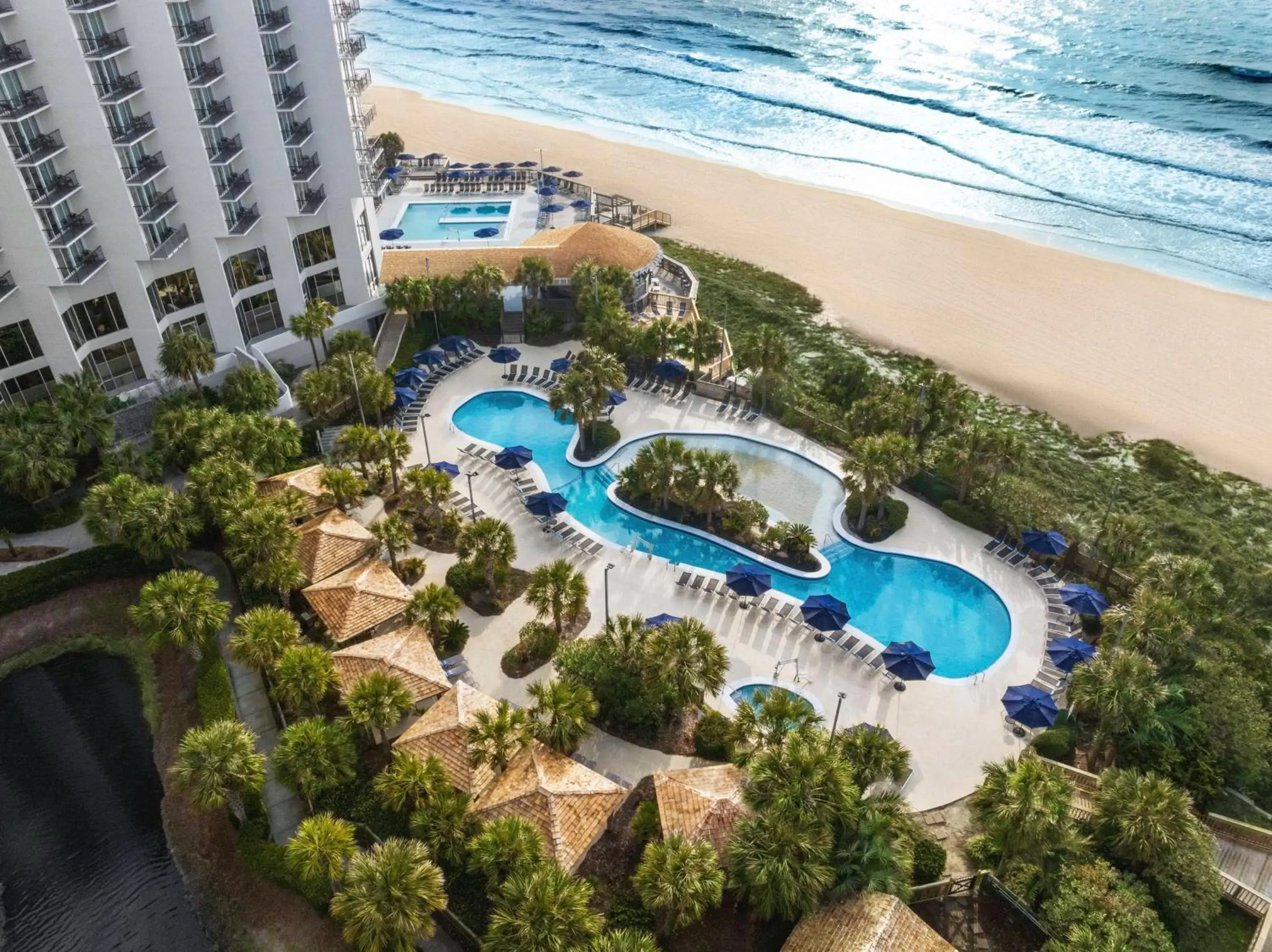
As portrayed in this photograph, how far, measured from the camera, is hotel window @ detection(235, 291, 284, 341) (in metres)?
51.8

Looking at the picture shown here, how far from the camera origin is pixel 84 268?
4262cm

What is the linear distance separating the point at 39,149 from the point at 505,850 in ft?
124

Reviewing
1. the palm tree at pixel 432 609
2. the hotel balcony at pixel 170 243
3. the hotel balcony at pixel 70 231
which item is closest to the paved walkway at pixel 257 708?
the palm tree at pixel 432 609

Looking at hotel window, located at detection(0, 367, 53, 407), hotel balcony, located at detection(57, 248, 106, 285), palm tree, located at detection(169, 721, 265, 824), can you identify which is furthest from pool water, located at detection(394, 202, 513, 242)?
palm tree, located at detection(169, 721, 265, 824)

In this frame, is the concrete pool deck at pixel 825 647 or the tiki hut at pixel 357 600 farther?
the tiki hut at pixel 357 600

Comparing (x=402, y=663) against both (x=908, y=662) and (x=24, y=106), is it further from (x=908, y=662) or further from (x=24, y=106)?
(x=24, y=106)

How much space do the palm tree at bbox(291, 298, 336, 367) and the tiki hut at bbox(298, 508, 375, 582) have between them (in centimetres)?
1585

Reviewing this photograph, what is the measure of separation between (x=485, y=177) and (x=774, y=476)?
51.7 meters

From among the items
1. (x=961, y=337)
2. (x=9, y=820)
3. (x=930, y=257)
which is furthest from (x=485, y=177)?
(x=9, y=820)

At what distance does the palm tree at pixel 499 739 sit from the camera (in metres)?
28.1

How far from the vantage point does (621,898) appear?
86.8 ft

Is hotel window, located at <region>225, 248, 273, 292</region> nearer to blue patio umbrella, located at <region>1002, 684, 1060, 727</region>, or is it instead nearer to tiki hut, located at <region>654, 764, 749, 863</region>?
tiki hut, located at <region>654, 764, 749, 863</region>

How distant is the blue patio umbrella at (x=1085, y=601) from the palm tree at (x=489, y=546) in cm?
2401

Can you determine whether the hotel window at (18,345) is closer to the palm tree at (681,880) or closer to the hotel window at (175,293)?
the hotel window at (175,293)
